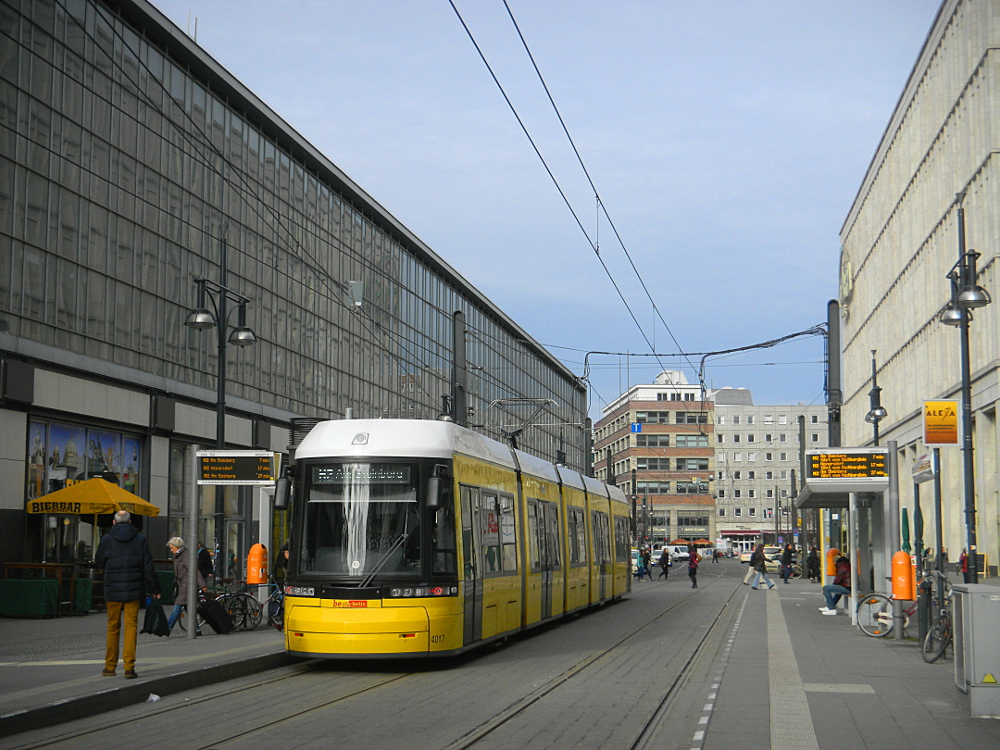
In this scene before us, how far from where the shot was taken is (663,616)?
28406 millimetres

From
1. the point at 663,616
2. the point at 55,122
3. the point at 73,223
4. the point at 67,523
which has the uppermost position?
the point at 55,122

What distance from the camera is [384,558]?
1520 centimetres

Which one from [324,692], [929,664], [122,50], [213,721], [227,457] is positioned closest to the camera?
[213,721]

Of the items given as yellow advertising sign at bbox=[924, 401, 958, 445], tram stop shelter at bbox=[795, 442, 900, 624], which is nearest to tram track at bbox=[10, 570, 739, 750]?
yellow advertising sign at bbox=[924, 401, 958, 445]

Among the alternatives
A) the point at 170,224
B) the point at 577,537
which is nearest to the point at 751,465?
the point at 170,224

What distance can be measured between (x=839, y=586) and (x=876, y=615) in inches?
266

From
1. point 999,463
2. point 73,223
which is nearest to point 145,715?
point 73,223

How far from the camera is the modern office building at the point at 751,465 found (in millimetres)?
152875

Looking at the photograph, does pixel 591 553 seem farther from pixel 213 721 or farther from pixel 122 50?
pixel 122 50

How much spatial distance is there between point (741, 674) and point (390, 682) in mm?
4213

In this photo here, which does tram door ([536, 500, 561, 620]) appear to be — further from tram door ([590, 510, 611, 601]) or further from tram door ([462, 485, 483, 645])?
tram door ([590, 510, 611, 601])

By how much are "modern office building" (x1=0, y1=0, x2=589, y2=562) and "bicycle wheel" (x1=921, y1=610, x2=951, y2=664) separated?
11.7m

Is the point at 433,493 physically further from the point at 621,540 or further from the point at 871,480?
the point at 621,540

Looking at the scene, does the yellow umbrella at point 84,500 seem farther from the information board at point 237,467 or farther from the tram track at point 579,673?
the tram track at point 579,673
